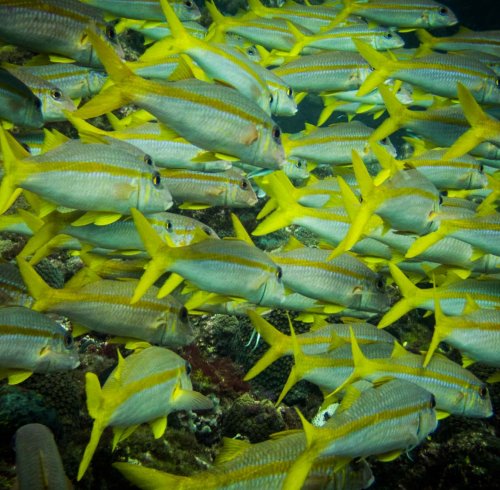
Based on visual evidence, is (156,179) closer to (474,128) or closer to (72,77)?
(72,77)

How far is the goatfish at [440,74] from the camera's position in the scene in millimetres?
4414

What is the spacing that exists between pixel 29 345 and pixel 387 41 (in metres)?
5.66

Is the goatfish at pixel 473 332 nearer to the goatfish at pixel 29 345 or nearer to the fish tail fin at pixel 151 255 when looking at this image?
the fish tail fin at pixel 151 255

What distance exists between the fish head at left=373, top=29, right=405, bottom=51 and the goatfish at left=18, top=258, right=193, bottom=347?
4.70 metres

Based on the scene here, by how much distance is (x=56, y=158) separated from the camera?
2754 mm

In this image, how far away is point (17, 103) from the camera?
3.11m

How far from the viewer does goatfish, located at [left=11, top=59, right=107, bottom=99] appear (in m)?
4.34

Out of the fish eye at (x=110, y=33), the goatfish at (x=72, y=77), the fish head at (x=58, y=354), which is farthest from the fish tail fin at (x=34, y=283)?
the goatfish at (x=72, y=77)

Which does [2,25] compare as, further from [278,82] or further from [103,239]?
[278,82]

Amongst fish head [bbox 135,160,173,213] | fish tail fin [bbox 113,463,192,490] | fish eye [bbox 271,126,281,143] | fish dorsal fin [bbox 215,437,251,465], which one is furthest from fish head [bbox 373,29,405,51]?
fish tail fin [bbox 113,463,192,490]

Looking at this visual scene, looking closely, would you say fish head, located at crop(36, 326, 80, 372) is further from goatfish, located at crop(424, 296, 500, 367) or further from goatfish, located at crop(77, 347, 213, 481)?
goatfish, located at crop(424, 296, 500, 367)

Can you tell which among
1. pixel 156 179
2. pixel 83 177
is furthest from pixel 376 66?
pixel 83 177

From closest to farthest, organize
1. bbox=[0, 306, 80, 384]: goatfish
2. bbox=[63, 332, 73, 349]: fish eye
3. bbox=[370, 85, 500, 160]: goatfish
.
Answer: bbox=[0, 306, 80, 384]: goatfish → bbox=[63, 332, 73, 349]: fish eye → bbox=[370, 85, 500, 160]: goatfish

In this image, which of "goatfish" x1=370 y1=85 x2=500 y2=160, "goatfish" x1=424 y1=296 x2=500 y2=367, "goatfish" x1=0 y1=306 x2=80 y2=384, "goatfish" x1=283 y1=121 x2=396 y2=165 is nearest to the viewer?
"goatfish" x1=0 y1=306 x2=80 y2=384
